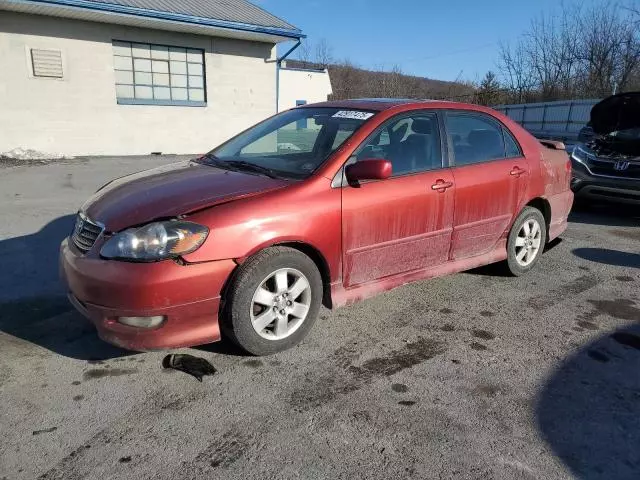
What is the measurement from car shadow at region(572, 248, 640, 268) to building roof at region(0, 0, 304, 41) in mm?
10156

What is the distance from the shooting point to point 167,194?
125 inches

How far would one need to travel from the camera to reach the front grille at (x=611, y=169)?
696 cm

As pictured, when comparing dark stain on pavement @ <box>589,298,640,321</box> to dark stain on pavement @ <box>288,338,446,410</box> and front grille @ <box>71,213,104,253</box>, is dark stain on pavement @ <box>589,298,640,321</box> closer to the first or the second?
dark stain on pavement @ <box>288,338,446,410</box>

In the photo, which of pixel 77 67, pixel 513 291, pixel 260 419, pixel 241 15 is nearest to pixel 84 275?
pixel 260 419

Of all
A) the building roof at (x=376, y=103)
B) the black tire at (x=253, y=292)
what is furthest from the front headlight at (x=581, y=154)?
the black tire at (x=253, y=292)

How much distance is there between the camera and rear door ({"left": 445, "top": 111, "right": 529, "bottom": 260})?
4.12m

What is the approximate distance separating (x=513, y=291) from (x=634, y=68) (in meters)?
26.5

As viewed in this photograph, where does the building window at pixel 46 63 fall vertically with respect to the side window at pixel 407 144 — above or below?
above

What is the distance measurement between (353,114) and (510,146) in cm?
170

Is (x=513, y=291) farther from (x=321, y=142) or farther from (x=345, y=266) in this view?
(x=321, y=142)

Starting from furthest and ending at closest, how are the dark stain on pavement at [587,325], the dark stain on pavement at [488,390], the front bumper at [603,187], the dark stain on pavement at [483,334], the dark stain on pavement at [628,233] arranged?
the front bumper at [603,187] < the dark stain on pavement at [628,233] < the dark stain on pavement at [587,325] < the dark stain on pavement at [483,334] < the dark stain on pavement at [488,390]

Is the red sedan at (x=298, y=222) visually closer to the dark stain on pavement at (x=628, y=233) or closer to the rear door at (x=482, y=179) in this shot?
the rear door at (x=482, y=179)

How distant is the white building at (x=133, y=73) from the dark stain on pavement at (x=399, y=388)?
11.0 metres

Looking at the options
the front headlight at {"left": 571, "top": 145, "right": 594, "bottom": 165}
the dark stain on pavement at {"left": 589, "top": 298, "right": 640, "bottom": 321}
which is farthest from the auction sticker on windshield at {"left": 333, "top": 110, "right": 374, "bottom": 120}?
the front headlight at {"left": 571, "top": 145, "right": 594, "bottom": 165}
